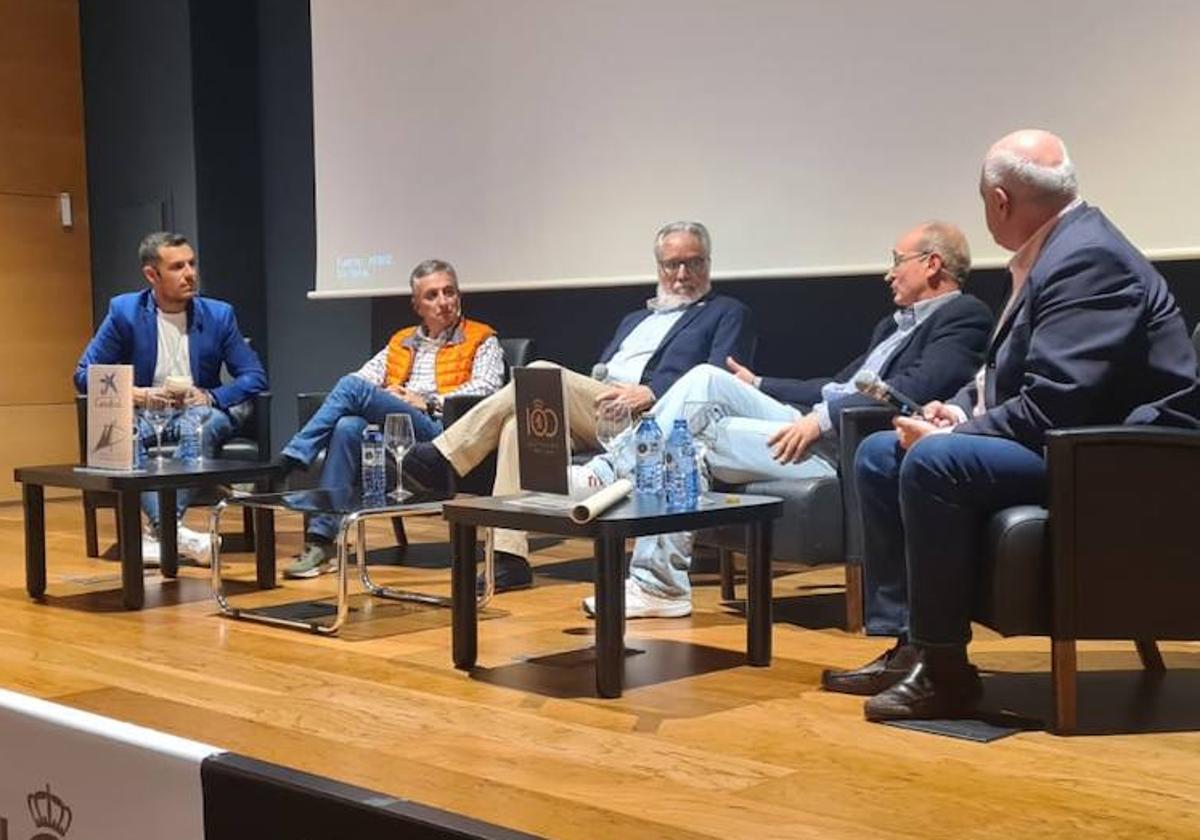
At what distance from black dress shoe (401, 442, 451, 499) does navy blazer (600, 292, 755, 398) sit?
0.69 meters

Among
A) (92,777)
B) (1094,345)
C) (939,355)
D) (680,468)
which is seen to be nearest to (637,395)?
(939,355)

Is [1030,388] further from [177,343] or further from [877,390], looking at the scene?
[177,343]

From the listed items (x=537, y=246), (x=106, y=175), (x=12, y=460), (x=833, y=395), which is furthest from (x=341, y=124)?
(x=833, y=395)

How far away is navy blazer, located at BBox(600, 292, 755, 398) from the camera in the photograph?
474 centimetres

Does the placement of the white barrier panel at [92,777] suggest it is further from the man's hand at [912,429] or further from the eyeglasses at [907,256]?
the eyeglasses at [907,256]

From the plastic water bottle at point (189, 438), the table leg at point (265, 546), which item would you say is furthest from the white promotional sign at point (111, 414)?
the table leg at point (265, 546)

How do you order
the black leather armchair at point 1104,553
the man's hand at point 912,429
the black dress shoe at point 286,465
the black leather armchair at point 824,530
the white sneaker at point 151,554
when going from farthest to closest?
1. the white sneaker at point 151,554
2. the black dress shoe at point 286,465
3. the black leather armchair at point 824,530
4. the man's hand at point 912,429
5. the black leather armchair at point 1104,553

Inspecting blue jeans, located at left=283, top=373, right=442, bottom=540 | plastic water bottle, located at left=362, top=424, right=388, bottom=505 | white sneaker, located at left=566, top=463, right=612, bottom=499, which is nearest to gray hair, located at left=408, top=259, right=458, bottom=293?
blue jeans, located at left=283, top=373, right=442, bottom=540

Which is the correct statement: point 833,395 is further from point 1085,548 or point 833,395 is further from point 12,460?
point 12,460

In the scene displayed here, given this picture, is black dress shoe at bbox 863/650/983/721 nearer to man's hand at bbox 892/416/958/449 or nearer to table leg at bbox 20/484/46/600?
man's hand at bbox 892/416/958/449

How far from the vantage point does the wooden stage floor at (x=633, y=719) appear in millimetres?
2396

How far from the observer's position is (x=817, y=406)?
402cm

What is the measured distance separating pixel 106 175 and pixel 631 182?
3.45 m

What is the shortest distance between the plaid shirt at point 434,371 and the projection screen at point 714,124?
0.47 m
